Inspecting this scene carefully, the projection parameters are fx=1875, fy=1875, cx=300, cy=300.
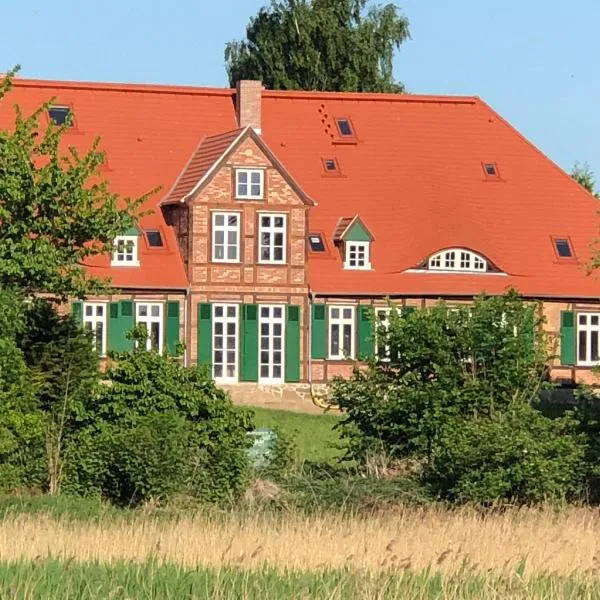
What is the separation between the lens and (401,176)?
1954 inches

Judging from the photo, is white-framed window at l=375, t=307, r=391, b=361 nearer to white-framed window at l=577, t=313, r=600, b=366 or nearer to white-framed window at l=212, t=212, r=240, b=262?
white-framed window at l=212, t=212, r=240, b=262

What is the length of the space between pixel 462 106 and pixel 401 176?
4.22 metres

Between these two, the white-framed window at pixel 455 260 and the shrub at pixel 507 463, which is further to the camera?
the white-framed window at pixel 455 260

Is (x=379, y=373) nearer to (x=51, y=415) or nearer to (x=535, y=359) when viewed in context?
(x=535, y=359)

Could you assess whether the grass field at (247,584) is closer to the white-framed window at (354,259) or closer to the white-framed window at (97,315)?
the white-framed window at (97,315)

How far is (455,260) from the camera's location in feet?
154

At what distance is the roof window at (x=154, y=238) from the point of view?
45.9 meters

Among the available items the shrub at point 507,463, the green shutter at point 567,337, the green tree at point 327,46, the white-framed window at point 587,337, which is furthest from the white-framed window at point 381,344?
the green tree at point 327,46

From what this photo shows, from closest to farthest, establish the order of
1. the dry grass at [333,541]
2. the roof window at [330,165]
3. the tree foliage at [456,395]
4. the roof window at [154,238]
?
the dry grass at [333,541], the tree foliage at [456,395], the roof window at [154,238], the roof window at [330,165]

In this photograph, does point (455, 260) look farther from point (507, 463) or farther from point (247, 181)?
point (507, 463)

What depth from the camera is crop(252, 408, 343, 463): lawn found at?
32094 millimetres

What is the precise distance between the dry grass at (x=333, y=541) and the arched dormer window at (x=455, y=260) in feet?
90.6

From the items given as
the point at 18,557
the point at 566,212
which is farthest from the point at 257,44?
the point at 18,557

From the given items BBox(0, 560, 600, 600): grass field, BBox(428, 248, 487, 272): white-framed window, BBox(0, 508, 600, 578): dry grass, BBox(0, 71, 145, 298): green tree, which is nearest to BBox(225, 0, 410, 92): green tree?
BBox(428, 248, 487, 272): white-framed window
